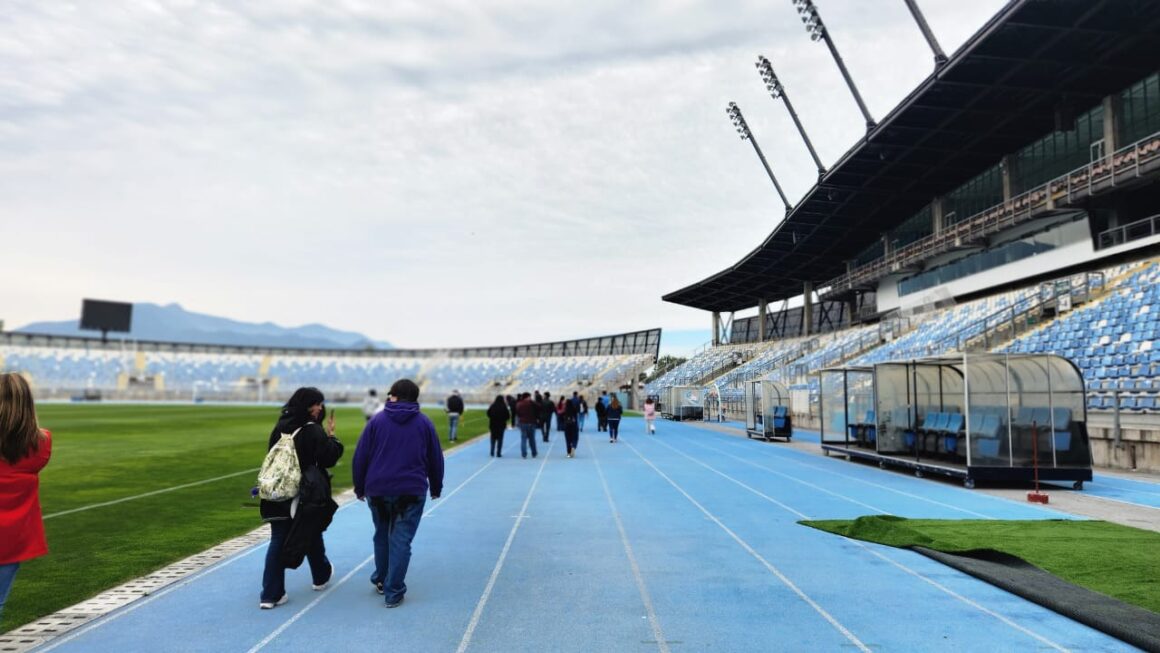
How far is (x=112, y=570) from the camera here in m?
6.89

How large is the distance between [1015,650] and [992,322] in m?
25.5

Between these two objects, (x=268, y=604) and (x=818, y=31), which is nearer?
(x=268, y=604)

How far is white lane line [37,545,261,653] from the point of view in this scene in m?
4.86

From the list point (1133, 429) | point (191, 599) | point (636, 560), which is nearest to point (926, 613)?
point (636, 560)

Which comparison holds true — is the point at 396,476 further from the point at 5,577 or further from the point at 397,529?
the point at 5,577

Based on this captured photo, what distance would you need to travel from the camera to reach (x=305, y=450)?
5621 millimetres

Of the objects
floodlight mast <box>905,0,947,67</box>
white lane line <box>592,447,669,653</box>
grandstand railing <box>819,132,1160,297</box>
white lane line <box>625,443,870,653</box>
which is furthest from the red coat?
floodlight mast <box>905,0,947,67</box>

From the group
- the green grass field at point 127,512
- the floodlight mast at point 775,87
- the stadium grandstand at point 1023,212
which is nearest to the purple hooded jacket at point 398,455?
the green grass field at point 127,512

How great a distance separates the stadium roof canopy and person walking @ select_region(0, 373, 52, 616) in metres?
28.7

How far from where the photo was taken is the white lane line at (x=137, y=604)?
4855mm

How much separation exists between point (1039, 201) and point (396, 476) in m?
34.9

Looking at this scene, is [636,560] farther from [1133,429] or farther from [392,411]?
[1133,429]

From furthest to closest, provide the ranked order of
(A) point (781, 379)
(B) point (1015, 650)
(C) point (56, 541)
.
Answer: (A) point (781, 379)
(C) point (56, 541)
(B) point (1015, 650)

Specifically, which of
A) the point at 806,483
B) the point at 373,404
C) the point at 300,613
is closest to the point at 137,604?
the point at 300,613
